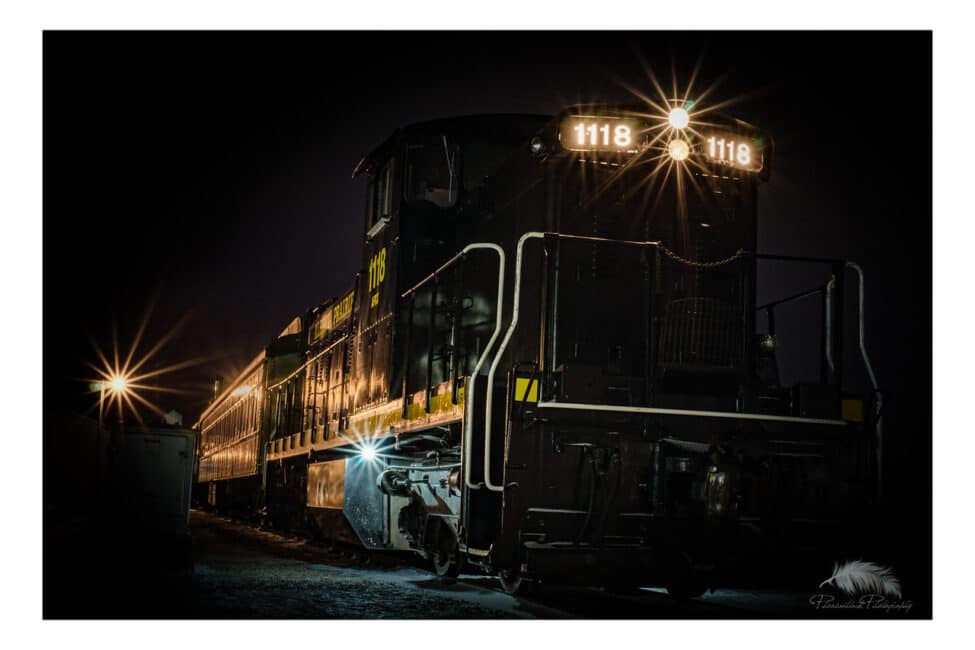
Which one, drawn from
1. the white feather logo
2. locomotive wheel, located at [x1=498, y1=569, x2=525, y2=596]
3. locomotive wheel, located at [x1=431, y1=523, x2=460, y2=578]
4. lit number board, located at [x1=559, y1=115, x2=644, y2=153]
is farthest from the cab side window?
the white feather logo

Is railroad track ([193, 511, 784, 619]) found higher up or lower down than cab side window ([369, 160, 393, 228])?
lower down

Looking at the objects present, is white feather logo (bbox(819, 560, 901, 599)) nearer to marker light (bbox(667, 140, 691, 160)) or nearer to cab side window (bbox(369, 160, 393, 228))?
marker light (bbox(667, 140, 691, 160))

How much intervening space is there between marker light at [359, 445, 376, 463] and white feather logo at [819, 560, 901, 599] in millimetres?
3922

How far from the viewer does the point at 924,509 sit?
29.7 ft

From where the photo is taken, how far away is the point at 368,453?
8.26 m

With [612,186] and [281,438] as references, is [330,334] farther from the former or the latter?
[612,186]

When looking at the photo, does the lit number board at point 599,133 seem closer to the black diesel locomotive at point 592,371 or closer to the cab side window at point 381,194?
the black diesel locomotive at point 592,371

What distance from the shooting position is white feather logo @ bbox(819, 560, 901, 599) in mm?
5523

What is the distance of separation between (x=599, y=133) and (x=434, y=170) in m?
2.46

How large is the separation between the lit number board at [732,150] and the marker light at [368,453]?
375cm

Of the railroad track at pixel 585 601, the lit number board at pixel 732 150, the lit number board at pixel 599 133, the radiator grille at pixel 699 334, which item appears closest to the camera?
the railroad track at pixel 585 601

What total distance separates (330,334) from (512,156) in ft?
18.8

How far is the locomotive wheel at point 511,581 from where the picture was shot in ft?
21.0

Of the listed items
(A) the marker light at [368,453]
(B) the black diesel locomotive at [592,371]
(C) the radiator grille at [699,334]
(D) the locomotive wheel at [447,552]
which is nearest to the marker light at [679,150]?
(B) the black diesel locomotive at [592,371]
